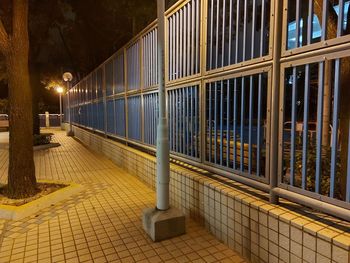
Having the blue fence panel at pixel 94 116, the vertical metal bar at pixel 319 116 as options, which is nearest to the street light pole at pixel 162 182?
the vertical metal bar at pixel 319 116

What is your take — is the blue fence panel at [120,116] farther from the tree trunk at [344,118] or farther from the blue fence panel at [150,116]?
the tree trunk at [344,118]

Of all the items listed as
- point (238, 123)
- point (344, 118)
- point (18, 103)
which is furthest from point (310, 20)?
point (18, 103)

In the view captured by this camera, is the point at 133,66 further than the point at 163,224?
Yes

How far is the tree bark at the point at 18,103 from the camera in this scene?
4.99 metres

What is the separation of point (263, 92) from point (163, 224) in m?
2.00

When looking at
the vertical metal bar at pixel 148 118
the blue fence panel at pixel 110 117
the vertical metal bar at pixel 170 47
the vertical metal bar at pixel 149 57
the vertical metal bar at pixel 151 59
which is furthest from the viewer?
the blue fence panel at pixel 110 117

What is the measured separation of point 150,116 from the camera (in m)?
6.18

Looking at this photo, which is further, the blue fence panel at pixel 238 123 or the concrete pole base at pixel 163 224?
the concrete pole base at pixel 163 224

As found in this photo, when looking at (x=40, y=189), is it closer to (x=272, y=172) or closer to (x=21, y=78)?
(x=21, y=78)

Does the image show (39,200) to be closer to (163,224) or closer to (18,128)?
(18,128)

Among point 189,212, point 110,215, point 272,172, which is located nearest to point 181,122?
point 189,212

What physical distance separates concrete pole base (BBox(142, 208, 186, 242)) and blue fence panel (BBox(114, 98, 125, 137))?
4717 mm

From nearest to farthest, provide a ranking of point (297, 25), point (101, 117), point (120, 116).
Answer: point (297, 25) → point (120, 116) → point (101, 117)

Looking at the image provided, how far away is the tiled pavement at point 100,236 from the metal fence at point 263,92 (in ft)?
3.20
